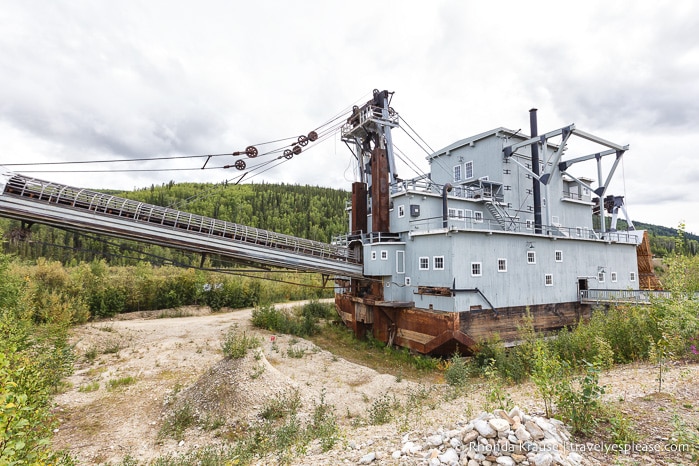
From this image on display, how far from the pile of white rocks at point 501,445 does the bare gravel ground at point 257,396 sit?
0.45 m

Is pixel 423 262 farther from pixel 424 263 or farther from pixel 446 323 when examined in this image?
pixel 446 323

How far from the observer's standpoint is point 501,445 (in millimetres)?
4832

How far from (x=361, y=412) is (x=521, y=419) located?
21.8 ft

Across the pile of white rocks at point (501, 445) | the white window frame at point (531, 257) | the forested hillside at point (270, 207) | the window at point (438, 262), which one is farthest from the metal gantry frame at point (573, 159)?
the forested hillside at point (270, 207)

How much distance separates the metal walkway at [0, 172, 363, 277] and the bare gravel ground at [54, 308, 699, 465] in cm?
515

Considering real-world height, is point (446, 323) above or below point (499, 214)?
below

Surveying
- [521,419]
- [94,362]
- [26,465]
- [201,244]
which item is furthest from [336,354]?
[26,465]

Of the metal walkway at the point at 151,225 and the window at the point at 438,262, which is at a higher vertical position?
the metal walkway at the point at 151,225

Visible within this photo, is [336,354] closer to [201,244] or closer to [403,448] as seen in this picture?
[201,244]

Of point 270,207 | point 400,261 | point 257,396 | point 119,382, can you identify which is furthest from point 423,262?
point 270,207

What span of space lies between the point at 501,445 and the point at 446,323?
453 inches

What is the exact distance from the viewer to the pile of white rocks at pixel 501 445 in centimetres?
459

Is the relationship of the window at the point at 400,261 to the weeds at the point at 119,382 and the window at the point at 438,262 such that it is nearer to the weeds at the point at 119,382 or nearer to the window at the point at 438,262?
the window at the point at 438,262

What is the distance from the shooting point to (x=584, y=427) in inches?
213
